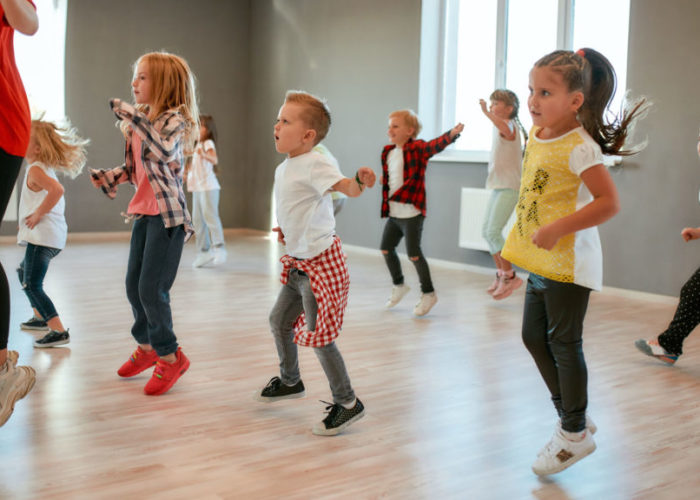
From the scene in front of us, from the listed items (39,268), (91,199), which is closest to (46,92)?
(91,199)

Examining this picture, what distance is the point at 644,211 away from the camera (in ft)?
15.9

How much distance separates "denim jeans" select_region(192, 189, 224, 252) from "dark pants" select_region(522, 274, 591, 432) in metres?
4.04

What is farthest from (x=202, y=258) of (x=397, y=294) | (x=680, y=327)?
(x=680, y=327)

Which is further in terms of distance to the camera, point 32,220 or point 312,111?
point 32,220

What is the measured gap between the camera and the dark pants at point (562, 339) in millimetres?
1845

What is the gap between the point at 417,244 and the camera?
409 cm

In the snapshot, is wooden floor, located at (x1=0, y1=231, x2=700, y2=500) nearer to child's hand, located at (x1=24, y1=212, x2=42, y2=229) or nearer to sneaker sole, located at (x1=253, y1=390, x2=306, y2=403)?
sneaker sole, located at (x1=253, y1=390, x2=306, y2=403)

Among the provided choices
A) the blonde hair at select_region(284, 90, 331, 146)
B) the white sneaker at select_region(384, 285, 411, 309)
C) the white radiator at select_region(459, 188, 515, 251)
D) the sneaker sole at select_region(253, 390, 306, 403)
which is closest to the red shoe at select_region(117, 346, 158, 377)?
the sneaker sole at select_region(253, 390, 306, 403)

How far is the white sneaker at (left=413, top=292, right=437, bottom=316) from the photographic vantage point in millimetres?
4035

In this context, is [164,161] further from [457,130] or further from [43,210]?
[457,130]

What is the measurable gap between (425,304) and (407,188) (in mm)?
619

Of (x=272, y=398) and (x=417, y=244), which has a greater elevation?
(x=417, y=244)

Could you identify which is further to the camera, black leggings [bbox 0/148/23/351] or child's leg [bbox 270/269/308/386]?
child's leg [bbox 270/269/308/386]

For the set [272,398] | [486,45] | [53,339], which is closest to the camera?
[272,398]
